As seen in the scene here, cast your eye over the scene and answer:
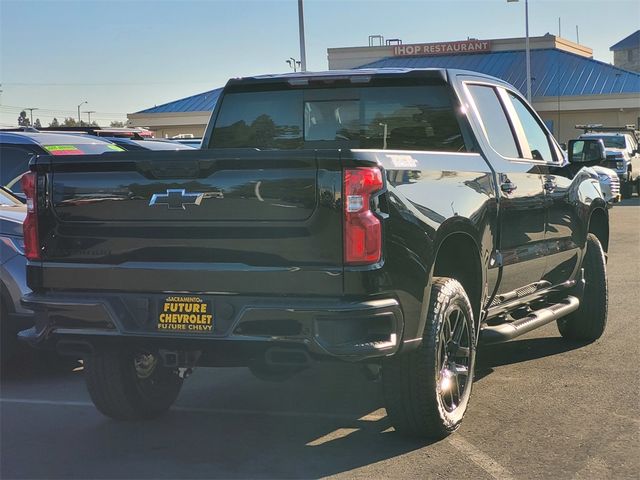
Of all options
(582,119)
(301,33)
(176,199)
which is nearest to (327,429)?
(176,199)

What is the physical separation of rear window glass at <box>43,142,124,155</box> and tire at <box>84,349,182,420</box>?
116 inches

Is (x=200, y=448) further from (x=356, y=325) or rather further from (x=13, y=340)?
(x=13, y=340)

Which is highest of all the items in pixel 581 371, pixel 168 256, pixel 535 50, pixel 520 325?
pixel 535 50

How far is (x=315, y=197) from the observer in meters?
4.20

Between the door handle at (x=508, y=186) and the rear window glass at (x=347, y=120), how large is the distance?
376 mm

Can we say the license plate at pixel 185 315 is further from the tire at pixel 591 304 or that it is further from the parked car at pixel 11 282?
the tire at pixel 591 304

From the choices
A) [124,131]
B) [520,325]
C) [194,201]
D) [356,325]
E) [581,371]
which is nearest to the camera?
[356,325]

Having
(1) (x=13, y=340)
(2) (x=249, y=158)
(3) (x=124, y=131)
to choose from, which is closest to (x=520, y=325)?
(2) (x=249, y=158)

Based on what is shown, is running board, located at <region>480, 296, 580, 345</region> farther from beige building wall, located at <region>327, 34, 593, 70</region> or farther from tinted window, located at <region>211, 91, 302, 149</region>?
beige building wall, located at <region>327, 34, 593, 70</region>

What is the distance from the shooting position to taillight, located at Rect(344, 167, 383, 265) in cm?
414

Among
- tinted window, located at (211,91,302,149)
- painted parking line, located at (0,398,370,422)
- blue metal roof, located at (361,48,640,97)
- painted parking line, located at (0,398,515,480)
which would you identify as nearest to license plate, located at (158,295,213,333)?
painted parking line, located at (0,398,515,480)

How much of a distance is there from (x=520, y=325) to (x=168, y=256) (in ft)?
8.69

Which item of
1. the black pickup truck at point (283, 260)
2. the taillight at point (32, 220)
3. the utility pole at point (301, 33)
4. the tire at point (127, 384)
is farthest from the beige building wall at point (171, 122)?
the taillight at point (32, 220)

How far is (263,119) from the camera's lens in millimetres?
6180
